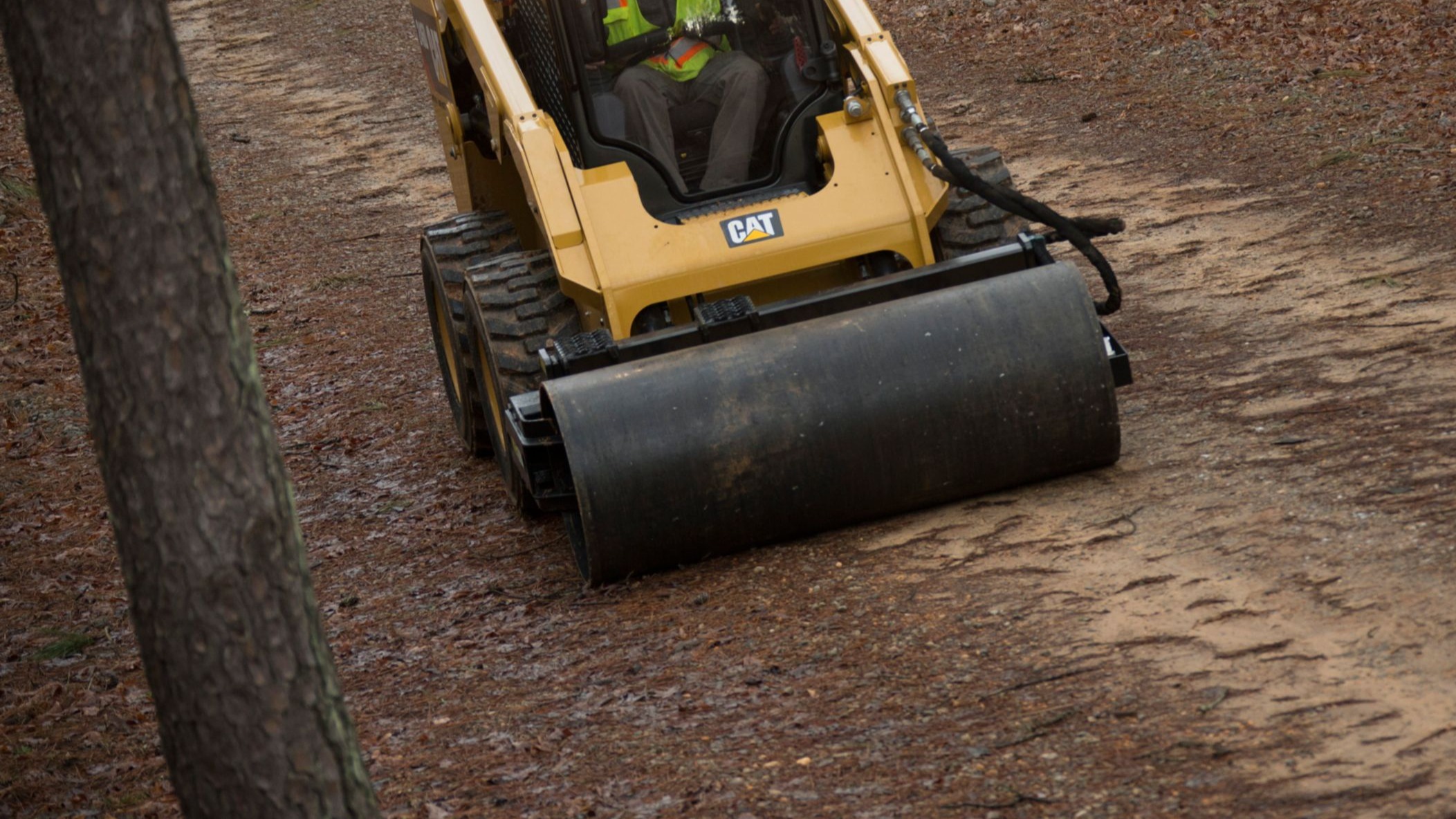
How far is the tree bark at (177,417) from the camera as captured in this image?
9.79 ft

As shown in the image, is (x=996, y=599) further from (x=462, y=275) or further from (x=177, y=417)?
(x=462, y=275)

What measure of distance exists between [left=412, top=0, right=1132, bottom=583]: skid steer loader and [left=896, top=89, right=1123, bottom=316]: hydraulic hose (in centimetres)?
1

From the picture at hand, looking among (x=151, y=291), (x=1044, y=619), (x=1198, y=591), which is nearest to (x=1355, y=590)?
(x=1198, y=591)

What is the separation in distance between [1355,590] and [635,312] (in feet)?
9.03

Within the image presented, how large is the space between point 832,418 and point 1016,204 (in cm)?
124

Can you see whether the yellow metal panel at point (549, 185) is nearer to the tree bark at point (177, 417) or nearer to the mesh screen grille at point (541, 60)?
the mesh screen grille at point (541, 60)

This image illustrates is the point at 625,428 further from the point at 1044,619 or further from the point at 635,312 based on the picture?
the point at 1044,619

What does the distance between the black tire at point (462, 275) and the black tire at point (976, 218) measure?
2.02 m

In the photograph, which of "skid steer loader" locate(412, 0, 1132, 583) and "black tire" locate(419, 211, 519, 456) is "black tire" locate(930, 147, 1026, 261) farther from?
"black tire" locate(419, 211, 519, 456)

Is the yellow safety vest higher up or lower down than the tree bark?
higher up

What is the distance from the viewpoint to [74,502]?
7910 millimetres

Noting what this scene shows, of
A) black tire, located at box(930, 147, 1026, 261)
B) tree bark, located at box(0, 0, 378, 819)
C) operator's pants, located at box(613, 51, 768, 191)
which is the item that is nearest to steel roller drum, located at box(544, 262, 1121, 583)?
black tire, located at box(930, 147, 1026, 261)

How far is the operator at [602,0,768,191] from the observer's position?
6.14 meters

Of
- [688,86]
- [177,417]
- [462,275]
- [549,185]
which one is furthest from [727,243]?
[177,417]
